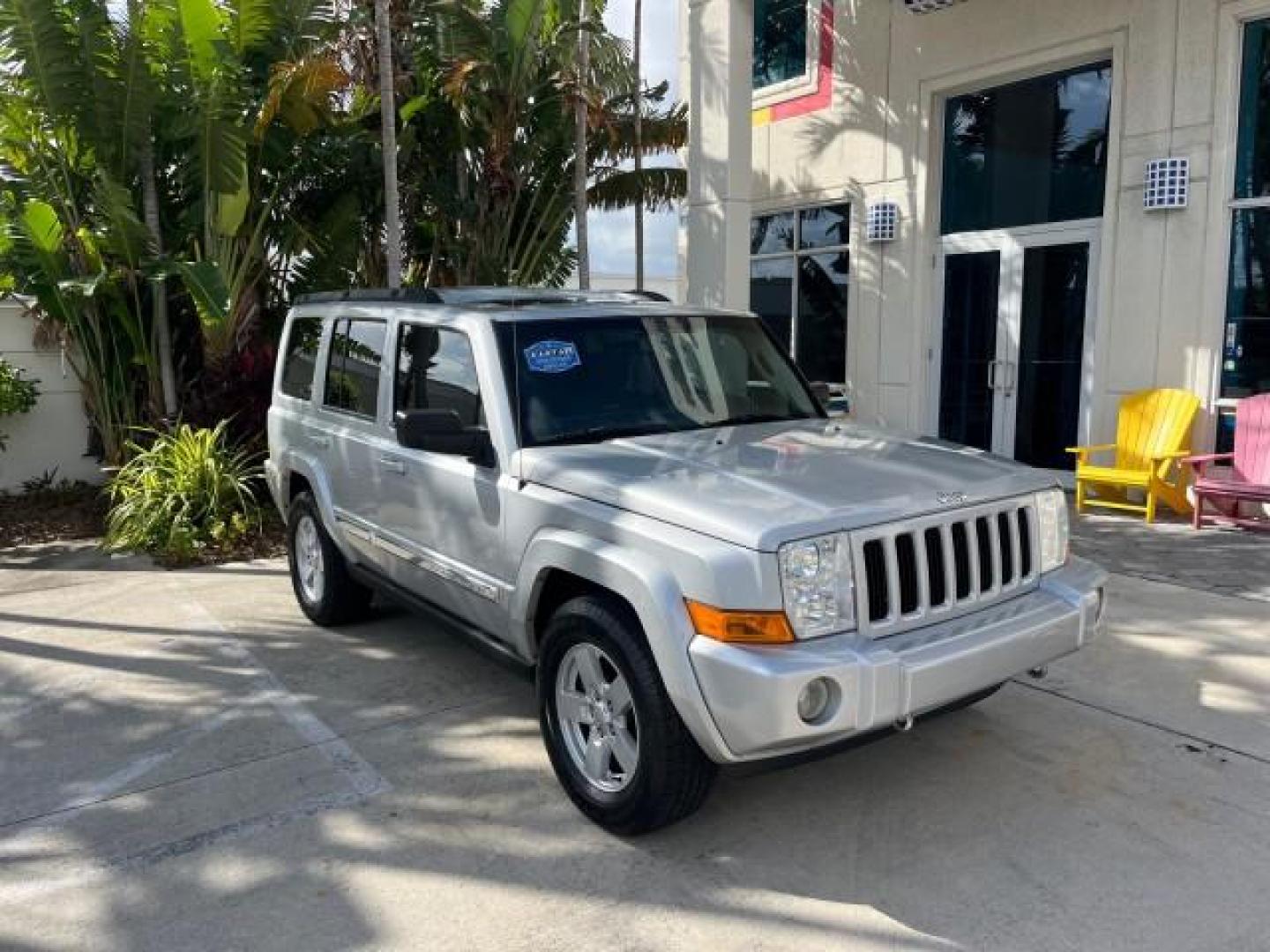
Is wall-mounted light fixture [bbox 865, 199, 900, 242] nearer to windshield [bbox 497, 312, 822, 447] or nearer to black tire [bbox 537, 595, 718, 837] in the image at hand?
windshield [bbox 497, 312, 822, 447]

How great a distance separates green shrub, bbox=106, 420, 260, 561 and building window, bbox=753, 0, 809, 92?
7.79 meters

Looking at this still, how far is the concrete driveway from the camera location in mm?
3057

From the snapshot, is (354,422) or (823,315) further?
(823,315)

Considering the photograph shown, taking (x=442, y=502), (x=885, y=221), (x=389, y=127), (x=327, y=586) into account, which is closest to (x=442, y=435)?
(x=442, y=502)

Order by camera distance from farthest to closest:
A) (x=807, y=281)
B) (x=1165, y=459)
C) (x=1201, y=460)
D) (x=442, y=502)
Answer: (x=807, y=281) < (x=1165, y=459) < (x=1201, y=460) < (x=442, y=502)

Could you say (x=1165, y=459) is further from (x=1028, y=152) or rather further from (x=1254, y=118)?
(x=1028, y=152)

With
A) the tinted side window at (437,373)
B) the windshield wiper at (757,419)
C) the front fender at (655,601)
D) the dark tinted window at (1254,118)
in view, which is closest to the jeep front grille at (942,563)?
the front fender at (655,601)

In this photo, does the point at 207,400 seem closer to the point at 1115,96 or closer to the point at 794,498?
the point at 794,498

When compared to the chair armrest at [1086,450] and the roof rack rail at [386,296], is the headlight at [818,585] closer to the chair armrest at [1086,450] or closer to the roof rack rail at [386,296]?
the roof rack rail at [386,296]

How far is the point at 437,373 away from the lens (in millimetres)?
4637

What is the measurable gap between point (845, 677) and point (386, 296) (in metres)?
3.30

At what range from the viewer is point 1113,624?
5.75 meters

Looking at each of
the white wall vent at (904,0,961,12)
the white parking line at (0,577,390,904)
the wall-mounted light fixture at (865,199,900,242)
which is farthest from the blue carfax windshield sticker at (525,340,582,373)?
the wall-mounted light fixture at (865,199,900,242)

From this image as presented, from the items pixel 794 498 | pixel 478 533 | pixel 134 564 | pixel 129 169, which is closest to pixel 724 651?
pixel 794 498
